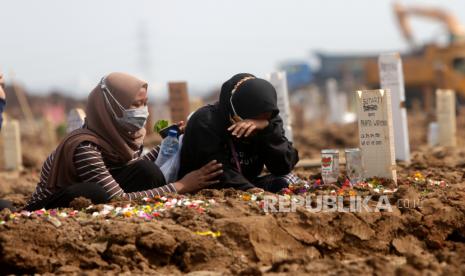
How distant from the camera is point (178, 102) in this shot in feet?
39.2

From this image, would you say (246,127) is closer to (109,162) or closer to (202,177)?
(202,177)

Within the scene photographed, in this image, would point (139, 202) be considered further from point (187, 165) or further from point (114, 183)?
point (187, 165)

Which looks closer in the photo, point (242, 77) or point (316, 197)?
point (316, 197)

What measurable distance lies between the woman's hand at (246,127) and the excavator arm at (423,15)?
111ft

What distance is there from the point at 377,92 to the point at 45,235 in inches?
111

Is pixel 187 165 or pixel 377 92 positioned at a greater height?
pixel 377 92

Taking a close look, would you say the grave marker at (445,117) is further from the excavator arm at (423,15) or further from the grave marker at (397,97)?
the excavator arm at (423,15)

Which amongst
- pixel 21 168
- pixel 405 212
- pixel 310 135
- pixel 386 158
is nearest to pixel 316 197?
pixel 405 212

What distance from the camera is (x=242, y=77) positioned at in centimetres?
680

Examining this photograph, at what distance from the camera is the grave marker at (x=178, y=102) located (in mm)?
11836

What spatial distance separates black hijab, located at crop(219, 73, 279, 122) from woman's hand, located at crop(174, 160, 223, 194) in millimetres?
374

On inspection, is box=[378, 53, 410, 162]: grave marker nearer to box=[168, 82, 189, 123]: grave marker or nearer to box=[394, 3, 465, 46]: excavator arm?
box=[168, 82, 189, 123]: grave marker

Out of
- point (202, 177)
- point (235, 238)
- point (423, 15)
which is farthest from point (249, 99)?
point (423, 15)

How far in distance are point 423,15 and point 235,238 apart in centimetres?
3915
